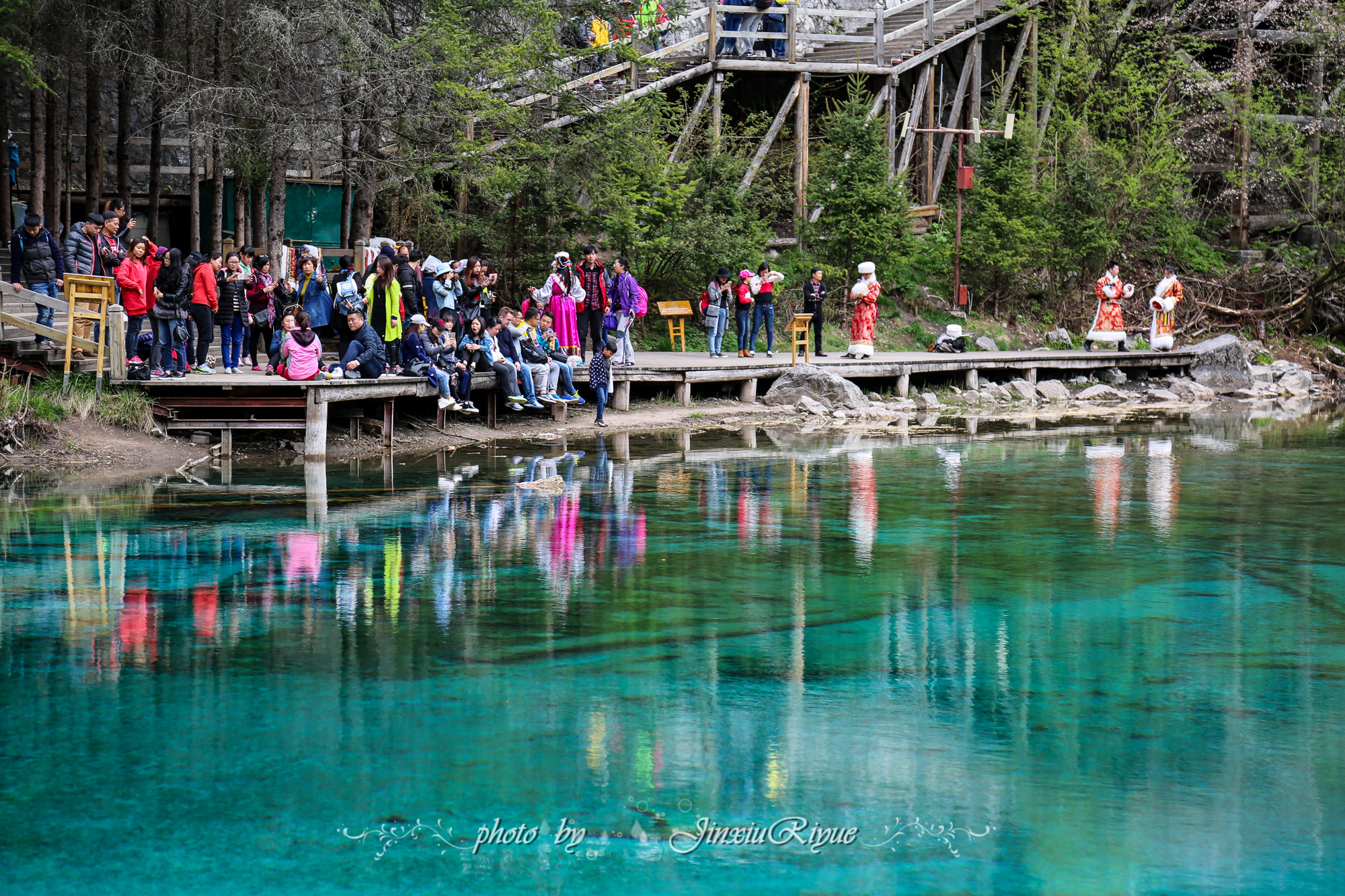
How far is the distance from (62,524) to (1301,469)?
13338 mm

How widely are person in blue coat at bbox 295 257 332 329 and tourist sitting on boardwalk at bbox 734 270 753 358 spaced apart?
8.20 meters

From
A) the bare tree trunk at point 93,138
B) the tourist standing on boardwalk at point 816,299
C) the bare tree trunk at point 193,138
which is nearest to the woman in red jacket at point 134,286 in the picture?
the bare tree trunk at point 193,138

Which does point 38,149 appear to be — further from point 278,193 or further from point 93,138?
point 278,193

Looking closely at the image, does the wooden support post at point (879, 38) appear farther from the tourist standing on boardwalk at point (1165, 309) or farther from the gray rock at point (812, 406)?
the gray rock at point (812, 406)

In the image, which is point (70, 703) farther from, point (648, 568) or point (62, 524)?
point (62, 524)

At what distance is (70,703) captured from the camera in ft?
22.0

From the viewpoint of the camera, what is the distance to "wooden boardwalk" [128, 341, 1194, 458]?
51.2 ft

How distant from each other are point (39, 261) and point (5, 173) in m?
10.4

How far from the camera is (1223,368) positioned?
2834 centimetres

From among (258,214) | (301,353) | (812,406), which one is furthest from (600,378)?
(258,214)

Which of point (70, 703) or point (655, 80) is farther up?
point (655, 80)

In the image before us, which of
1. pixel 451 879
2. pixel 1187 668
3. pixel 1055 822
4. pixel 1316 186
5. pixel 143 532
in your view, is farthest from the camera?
pixel 1316 186

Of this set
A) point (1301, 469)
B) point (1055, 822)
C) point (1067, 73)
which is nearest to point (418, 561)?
point (1055, 822)

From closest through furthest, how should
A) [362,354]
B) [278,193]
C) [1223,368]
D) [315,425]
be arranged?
1. [315,425]
2. [362,354]
3. [278,193]
4. [1223,368]
